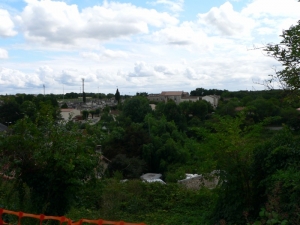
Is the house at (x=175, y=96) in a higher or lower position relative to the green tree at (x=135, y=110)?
higher

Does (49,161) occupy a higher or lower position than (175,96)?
lower

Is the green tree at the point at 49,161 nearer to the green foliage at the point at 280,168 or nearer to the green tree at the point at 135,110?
the green foliage at the point at 280,168

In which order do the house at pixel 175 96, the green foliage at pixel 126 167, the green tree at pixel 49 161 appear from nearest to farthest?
the green tree at pixel 49 161 < the green foliage at pixel 126 167 < the house at pixel 175 96

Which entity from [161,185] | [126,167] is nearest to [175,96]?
[126,167]

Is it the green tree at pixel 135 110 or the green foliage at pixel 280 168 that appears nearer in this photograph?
the green foliage at pixel 280 168

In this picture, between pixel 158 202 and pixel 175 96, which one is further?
pixel 175 96

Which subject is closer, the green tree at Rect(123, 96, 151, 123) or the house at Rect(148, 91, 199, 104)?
the green tree at Rect(123, 96, 151, 123)

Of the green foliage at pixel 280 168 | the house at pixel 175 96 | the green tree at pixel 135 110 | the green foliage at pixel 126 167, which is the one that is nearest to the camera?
the green foliage at pixel 280 168

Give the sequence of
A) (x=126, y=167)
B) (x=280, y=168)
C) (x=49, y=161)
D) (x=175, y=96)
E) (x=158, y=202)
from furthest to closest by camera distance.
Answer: (x=175, y=96) → (x=126, y=167) → (x=158, y=202) → (x=280, y=168) → (x=49, y=161)

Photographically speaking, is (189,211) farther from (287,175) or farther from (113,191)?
(287,175)

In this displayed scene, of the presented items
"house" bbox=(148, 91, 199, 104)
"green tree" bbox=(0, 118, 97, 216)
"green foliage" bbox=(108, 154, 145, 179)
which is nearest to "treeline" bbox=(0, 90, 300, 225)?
"green tree" bbox=(0, 118, 97, 216)

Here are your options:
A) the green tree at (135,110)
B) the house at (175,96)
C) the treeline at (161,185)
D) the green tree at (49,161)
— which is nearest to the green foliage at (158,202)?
the treeline at (161,185)

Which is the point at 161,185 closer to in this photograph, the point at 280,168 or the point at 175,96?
the point at 280,168

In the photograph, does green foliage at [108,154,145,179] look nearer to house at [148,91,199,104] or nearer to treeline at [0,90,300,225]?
treeline at [0,90,300,225]
